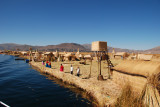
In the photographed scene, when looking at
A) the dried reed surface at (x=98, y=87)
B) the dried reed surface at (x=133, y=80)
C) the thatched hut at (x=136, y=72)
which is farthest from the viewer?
the dried reed surface at (x=133, y=80)

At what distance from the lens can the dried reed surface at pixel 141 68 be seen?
850 cm

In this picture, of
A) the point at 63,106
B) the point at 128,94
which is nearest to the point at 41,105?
the point at 63,106

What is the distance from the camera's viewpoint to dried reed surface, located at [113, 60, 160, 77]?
8495 millimetres

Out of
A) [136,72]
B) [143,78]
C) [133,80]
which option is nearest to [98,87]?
[133,80]

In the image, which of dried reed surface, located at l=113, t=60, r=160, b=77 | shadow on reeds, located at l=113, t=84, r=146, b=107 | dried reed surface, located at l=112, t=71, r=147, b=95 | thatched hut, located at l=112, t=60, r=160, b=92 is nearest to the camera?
shadow on reeds, located at l=113, t=84, r=146, b=107

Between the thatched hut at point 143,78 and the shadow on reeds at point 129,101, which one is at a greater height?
the thatched hut at point 143,78

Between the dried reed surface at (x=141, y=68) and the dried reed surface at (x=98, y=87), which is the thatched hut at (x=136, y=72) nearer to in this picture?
the dried reed surface at (x=141, y=68)

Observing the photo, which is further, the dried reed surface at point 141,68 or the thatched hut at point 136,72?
the thatched hut at point 136,72

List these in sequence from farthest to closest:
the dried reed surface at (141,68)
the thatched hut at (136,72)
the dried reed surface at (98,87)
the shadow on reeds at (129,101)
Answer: the dried reed surface at (98,87)
the thatched hut at (136,72)
the dried reed surface at (141,68)
the shadow on reeds at (129,101)

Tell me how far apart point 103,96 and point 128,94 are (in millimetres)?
2558

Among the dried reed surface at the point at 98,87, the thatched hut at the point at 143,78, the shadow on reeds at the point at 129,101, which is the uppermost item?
the thatched hut at the point at 143,78

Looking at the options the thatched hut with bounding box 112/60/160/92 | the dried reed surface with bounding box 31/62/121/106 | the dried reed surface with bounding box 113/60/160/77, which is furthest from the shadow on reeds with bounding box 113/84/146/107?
the dried reed surface with bounding box 113/60/160/77

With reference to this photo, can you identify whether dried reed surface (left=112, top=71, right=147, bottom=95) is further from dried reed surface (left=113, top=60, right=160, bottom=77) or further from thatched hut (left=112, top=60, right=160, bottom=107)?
dried reed surface (left=113, top=60, right=160, bottom=77)

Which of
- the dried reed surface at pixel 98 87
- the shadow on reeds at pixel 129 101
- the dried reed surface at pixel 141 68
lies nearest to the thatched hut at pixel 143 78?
the dried reed surface at pixel 141 68
